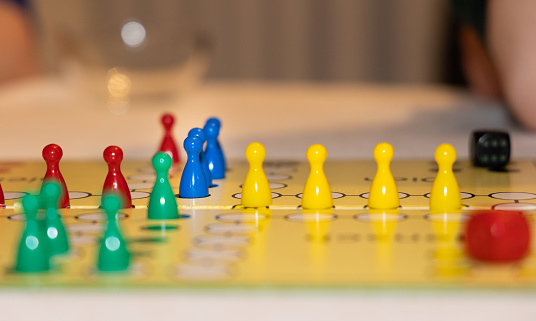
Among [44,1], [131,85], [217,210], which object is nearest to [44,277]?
[217,210]

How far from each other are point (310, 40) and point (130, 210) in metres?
2.63

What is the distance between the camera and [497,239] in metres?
0.54

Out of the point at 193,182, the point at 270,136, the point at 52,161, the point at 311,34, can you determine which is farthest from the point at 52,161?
the point at 311,34

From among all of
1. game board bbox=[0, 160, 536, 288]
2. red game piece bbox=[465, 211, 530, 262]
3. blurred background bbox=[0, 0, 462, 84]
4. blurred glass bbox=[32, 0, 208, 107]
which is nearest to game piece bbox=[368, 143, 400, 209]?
game board bbox=[0, 160, 536, 288]

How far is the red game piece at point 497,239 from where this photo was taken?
0.54m

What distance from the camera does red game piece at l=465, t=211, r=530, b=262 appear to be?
0.54m

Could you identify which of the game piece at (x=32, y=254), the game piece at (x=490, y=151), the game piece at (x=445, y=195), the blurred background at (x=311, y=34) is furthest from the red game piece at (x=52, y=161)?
the blurred background at (x=311, y=34)

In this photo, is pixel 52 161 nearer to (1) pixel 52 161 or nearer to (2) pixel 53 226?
(1) pixel 52 161

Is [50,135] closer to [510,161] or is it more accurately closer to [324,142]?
[324,142]

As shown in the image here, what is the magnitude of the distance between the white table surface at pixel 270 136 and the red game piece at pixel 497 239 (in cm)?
6

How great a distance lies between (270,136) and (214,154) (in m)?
0.44

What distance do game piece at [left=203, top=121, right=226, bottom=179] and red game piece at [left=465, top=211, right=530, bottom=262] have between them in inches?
17.4

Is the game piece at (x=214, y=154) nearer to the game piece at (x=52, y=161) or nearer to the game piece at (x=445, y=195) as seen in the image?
the game piece at (x=52, y=161)

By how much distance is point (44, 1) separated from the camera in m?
3.48
